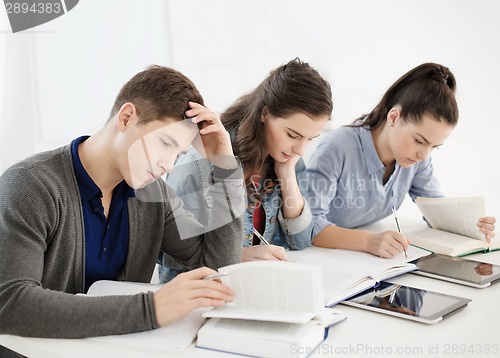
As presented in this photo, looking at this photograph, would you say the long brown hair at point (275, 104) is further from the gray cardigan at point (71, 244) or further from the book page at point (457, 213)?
the book page at point (457, 213)

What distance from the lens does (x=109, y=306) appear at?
1003 mm

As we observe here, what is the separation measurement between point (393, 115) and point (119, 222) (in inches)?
39.2

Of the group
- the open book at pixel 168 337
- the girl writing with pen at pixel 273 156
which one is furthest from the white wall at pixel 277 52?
the open book at pixel 168 337

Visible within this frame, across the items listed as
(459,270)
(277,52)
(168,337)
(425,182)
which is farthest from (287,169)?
(277,52)

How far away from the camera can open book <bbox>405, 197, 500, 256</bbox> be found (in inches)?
65.2

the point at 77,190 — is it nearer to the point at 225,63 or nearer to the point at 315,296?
the point at 315,296

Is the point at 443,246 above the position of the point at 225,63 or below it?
below

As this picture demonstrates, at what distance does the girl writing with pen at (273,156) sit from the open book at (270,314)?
1.39ft

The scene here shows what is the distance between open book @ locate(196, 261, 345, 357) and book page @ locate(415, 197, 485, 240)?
80 centimetres

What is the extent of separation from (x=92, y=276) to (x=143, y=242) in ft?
0.46

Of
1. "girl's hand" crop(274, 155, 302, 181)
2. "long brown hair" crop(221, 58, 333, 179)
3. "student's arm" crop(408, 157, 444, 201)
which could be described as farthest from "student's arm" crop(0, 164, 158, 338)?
"student's arm" crop(408, 157, 444, 201)

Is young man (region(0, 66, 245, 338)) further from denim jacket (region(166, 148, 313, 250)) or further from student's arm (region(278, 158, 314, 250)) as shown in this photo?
student's arm (region(278, 158, 314, 250))

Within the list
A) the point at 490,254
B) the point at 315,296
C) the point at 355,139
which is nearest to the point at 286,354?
the point at 315,296

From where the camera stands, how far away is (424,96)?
1.82m
